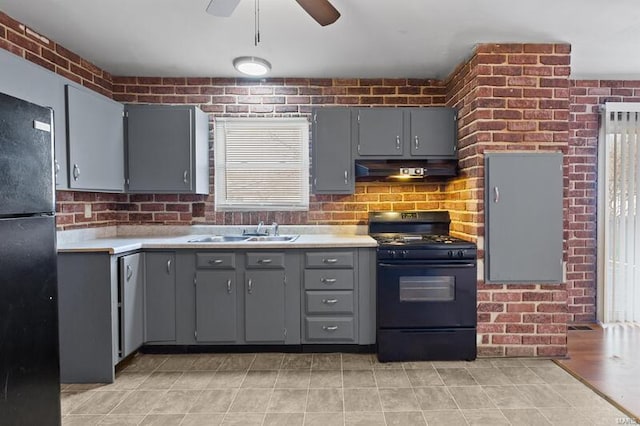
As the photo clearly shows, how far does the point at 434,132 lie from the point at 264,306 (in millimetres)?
2103

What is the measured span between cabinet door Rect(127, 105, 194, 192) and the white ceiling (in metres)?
0.45

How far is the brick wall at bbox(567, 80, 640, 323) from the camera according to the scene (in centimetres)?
359

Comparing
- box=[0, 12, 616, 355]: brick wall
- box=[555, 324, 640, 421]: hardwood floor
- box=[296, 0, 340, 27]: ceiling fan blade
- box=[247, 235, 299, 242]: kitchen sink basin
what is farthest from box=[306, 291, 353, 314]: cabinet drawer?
box=[296, 0, 340, 27]: ceiling fan blade

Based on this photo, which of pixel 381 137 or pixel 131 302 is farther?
pixel 381 137

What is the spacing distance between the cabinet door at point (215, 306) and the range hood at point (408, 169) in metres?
1.43

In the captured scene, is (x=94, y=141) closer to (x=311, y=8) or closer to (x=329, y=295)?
(x=311, y=8)

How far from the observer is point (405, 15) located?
2.40 m

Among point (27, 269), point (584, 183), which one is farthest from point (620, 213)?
point (27, 269)

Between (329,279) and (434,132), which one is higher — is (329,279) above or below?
below

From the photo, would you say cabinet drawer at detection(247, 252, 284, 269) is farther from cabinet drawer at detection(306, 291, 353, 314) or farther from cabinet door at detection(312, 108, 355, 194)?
cabinet door at detection(312, 108, 355, 194)

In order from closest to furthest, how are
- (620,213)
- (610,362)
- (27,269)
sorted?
(27,269) < (610,362) < (620,213)

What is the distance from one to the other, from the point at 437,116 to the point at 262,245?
6.26 ft

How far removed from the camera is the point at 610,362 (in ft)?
9.09

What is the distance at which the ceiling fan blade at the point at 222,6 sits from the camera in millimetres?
1812
